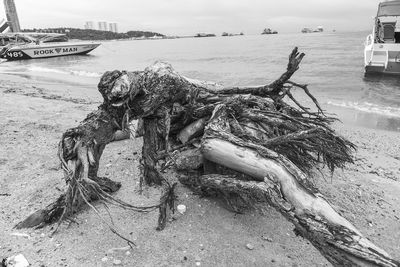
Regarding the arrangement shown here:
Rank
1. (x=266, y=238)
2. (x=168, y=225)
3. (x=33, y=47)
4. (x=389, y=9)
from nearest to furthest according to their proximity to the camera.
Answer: (x=266, y=238) → (x=168, y=225) → (x=389, y=9) → (x=33, y=47)

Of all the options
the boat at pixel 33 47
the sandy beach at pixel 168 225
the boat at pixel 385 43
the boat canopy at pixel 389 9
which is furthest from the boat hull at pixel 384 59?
the boat at pixel 33 47

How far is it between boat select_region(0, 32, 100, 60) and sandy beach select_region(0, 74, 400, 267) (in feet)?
107

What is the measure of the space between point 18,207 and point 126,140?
89.7 inches

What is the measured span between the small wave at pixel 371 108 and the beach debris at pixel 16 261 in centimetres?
1080

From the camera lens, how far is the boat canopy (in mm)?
18734

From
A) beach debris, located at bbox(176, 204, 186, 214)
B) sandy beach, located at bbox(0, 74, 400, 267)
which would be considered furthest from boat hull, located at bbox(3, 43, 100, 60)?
beach debris, located at bbox(176, 204, 186, 214)

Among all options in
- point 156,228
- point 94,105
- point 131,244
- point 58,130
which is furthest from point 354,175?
point 94,105

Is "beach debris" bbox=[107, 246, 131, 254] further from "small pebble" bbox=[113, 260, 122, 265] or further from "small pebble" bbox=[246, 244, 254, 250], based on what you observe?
"small pebble" bbox=[246, 244, 254, 250]

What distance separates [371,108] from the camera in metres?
11.1

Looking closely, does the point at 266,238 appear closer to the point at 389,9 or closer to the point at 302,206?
the point at 302,206

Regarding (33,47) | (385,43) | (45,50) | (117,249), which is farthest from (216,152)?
(45,50)

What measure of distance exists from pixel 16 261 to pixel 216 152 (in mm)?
2101

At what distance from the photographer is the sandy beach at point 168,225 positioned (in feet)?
9.60

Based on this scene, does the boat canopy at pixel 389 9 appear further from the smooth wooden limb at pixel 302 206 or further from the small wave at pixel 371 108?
the smooth wooden limb at pixel 302 206
